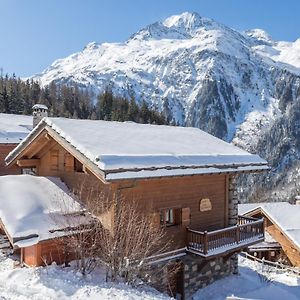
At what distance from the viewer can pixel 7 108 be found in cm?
6956

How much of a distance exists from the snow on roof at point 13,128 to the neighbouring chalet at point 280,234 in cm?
1798

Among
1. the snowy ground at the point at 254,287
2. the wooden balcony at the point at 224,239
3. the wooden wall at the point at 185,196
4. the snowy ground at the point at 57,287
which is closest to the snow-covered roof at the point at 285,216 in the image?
the snowy ground at the point at 254,287

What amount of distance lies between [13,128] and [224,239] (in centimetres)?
1657

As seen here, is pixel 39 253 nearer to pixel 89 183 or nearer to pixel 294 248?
pixel 89 183

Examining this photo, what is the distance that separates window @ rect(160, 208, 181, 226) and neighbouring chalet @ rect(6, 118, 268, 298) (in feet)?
0.13

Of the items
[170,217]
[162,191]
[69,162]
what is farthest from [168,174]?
[69,162]

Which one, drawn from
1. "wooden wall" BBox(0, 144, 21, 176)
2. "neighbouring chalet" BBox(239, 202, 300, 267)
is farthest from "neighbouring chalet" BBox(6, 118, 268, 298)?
"neighbouring chalet" BBox(239, 202, 300, 267)

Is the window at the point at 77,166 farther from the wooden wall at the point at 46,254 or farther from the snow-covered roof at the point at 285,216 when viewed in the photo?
the snow-covered roof at the point at 285,216

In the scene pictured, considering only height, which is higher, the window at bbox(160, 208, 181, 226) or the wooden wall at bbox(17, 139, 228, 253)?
the wooden wall at bbox(17, 139, 228, 253)

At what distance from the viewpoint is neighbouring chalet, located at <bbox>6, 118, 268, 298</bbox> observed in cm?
1406

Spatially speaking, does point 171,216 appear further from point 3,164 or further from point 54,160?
point 3,164

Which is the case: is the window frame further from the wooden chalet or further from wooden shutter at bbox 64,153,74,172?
the wooden chalet

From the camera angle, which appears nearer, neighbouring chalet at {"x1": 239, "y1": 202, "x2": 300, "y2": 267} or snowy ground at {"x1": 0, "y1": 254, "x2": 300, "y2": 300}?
snowy ground at {"x1": 0, "y1": 254, "x2": 300, "y2": 300}

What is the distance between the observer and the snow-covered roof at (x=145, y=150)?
44.6ft
